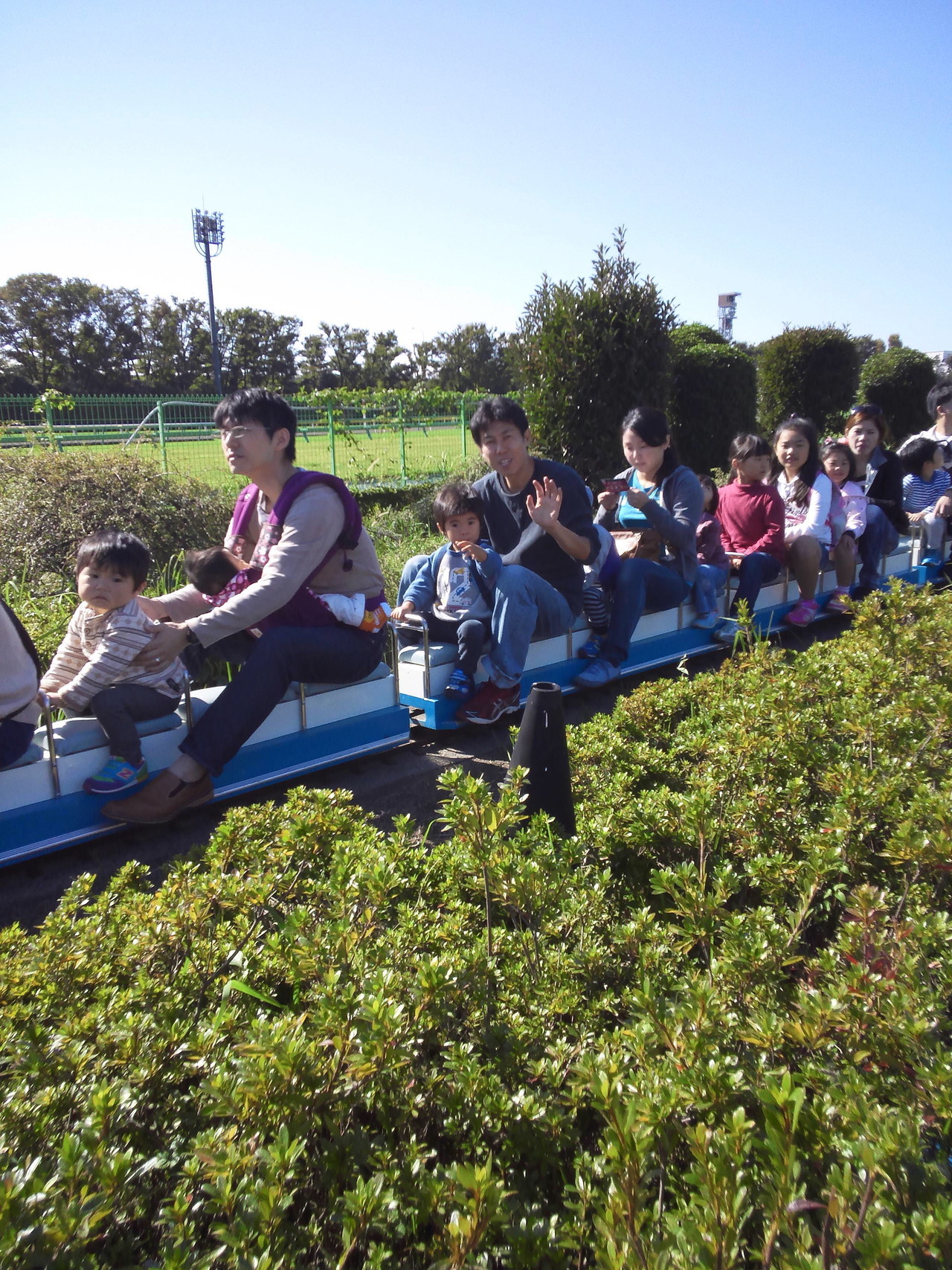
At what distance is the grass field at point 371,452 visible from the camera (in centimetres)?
1623

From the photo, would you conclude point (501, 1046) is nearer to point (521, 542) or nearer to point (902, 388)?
point (521, 542)

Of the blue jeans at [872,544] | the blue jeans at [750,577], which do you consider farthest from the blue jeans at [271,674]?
the blue jeans at [872,544]

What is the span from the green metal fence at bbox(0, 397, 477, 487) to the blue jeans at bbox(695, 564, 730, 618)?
356 inches

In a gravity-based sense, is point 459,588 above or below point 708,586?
above

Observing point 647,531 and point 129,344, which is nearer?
point 647,531

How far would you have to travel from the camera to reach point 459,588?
4.93 meters

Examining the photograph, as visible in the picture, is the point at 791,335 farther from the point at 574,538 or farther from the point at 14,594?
Answer: the point at 14,594

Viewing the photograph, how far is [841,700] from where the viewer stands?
3.08 metres

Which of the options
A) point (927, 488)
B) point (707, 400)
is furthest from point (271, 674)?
point (707, 400)

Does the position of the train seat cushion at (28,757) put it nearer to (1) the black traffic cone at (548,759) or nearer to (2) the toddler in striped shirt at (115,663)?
(2) the toddler in striped shirt at (115,663)

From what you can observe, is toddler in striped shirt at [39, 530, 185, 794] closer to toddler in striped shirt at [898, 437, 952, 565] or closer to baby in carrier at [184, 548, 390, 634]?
baby in carrier at [184, 548, 390, 634]

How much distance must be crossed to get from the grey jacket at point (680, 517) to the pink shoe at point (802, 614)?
123 cm

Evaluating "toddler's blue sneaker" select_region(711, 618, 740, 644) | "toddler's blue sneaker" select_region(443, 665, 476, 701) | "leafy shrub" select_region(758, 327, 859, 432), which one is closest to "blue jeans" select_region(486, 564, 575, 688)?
"toddler's blue sneaker" select_region(443, 665, 476, 701)

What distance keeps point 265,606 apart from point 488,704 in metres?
1.38
